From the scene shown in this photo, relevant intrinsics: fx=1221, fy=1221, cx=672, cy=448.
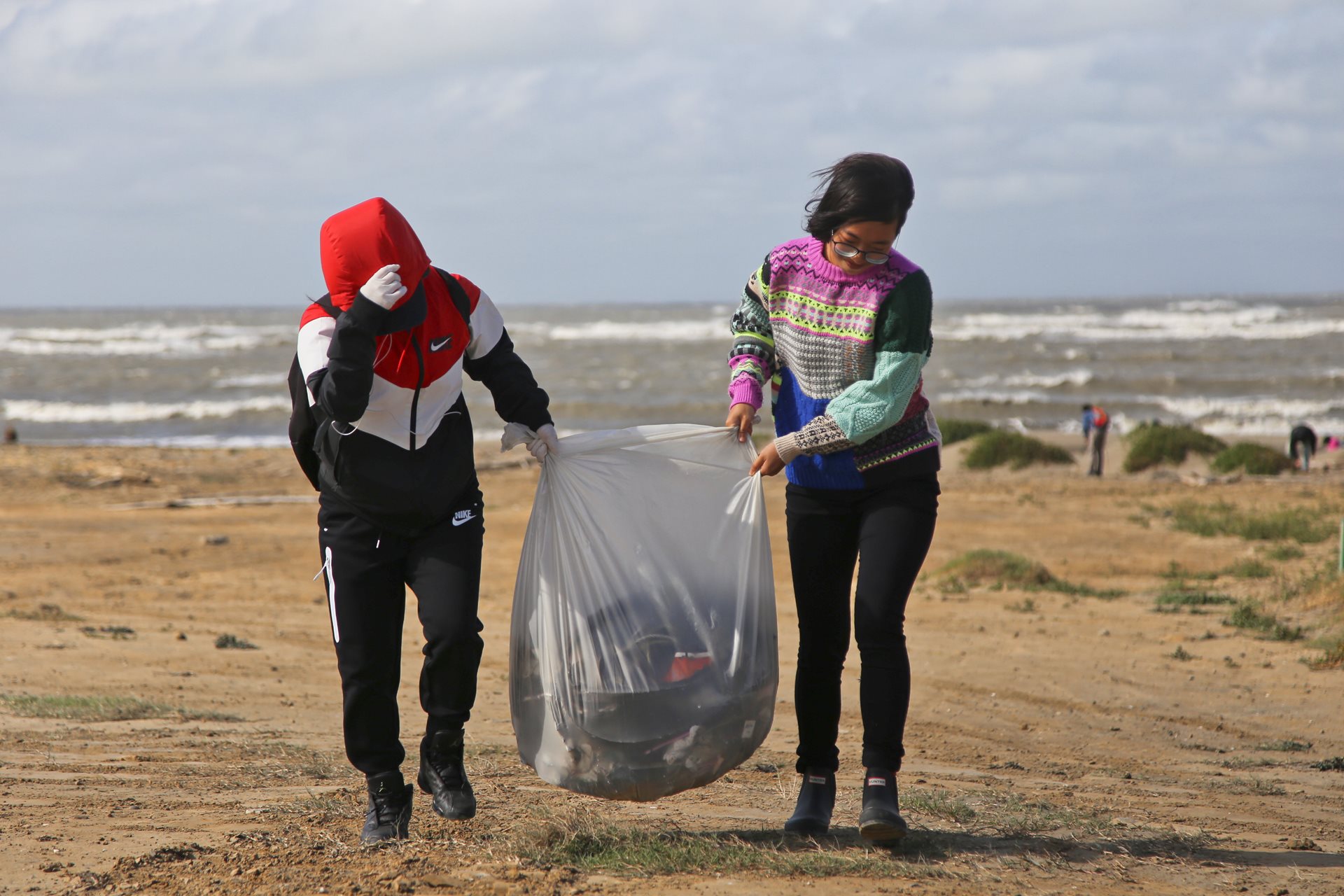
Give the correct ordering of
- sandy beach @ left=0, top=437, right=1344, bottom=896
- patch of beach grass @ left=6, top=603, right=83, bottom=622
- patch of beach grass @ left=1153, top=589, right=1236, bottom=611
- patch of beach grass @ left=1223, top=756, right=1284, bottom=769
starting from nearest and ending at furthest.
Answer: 1. sandy beach @ left=0, top=437, right=1344, bottom=896
2. patch of beach grass @ left=1223, top=756, right=1284, bottom=769
3. patch of beach grass @ left=6, top=603, right=83, bottom=622
4. patch of beach grass @ left=1153, top=589, right=1236, bottom=611

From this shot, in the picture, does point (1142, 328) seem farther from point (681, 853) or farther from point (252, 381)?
point (681, 853)

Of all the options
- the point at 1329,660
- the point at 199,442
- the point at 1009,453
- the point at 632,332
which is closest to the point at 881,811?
the point at 1329,660

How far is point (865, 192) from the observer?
280cm

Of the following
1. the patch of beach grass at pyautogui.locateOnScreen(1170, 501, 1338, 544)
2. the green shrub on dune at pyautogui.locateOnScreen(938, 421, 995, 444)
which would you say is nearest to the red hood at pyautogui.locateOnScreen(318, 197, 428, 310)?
the patch of beach grass at pyautogui.locateOnScreen(1170, 501, 1338, 544)

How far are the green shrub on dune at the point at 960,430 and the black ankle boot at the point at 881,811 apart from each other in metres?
15.0

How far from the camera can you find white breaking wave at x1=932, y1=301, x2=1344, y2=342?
43753 mm

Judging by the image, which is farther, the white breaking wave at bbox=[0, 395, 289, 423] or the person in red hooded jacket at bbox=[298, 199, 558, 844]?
the white breaking wave at bbox=[0, 395, 289, 423]

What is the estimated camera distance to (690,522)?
3104 millimetres

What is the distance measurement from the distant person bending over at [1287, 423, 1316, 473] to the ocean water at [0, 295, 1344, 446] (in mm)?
5918

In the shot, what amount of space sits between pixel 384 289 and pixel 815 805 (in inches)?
64.8

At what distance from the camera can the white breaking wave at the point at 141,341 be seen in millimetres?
44531

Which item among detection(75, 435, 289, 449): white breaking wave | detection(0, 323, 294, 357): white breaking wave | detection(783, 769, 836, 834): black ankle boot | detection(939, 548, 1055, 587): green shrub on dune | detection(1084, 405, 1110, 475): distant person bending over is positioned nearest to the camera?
detection(783, 769, 836, 834): black ankle boot

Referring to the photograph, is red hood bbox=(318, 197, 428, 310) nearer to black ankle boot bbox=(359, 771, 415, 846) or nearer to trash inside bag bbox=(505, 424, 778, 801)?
trash inside bag bbox=(505, 424, 778, 801)

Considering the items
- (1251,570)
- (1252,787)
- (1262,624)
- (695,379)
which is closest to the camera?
(1252,787)
